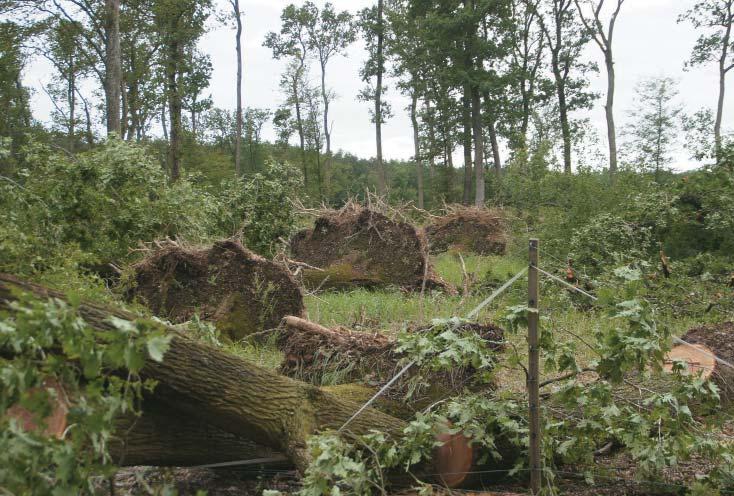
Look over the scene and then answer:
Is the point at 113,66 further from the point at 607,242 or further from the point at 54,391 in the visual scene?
the point at 54,391

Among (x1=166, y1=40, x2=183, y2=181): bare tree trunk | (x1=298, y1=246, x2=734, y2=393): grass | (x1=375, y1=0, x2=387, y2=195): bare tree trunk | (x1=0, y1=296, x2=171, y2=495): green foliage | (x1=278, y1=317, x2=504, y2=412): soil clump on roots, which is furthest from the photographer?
(x1=375, y1=0, x2=387, y2=195): bare tree trunk

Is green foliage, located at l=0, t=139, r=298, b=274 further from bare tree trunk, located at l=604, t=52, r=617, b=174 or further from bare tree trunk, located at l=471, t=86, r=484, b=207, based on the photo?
bare tree trunk, located at l=604, t=52, r=617, b=174

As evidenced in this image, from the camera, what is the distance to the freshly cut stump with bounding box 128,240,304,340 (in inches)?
301

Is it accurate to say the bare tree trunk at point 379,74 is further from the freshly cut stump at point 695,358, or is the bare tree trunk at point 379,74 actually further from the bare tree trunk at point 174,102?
the freshly cut stump at point 695,358

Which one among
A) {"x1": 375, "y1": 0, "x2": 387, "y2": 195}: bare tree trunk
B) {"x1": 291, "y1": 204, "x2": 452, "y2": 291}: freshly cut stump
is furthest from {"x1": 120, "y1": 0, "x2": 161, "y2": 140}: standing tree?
{"x1": 291, "y1": 204, "x2": 452, "y2": 291}: freshly cut stump

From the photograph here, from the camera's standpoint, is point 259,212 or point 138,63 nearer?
point 259,212

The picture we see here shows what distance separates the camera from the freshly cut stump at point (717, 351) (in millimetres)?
4793

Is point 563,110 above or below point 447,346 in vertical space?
above

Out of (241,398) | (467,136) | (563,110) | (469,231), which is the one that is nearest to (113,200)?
(241,398)

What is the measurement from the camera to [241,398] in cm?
333

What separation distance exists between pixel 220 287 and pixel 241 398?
→ 4.65 m

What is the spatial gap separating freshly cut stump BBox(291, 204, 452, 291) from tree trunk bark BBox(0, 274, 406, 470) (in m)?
7.18

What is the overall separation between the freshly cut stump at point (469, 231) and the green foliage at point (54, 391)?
54.1 feet

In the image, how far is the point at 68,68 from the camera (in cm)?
3425
